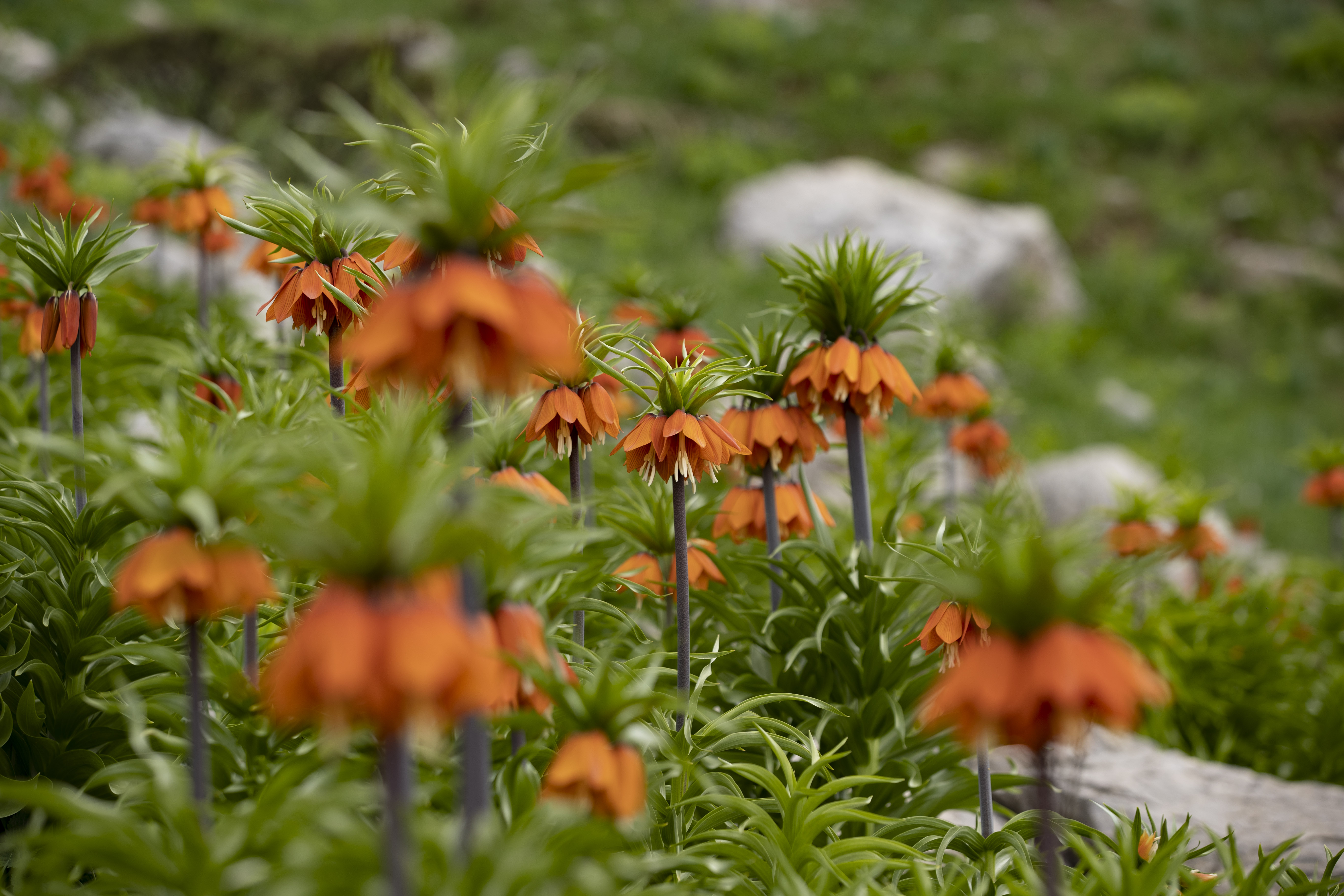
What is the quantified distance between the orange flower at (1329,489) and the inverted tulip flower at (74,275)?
239 inches

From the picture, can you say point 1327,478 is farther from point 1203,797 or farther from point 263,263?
point 263,263

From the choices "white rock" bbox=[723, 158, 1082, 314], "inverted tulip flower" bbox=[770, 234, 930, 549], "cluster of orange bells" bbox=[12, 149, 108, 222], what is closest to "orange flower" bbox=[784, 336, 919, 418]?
"inverted tulip flower" bbox=[770, 234, 930, 549]

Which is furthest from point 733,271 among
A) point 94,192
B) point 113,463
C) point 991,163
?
point 113,463

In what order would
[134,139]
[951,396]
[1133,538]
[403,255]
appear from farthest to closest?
[134,139] < [1133,538] < [951,396] < [403,255]

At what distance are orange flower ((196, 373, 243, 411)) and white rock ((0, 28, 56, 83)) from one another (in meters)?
11.4

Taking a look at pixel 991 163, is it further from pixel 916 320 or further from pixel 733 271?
pixel 916 320

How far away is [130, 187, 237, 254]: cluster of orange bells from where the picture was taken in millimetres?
3934

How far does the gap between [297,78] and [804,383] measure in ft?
38.7

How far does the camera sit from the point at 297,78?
12.2 meters

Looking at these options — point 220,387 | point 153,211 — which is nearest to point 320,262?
point 220,387

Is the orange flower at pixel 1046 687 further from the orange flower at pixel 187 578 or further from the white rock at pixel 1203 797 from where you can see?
the white rock at pixel 1203 797

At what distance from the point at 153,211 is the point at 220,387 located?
2.68 m

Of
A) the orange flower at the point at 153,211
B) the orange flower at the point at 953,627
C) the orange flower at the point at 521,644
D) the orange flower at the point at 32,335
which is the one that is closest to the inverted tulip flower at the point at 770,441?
the orange flower at the point at 953,627

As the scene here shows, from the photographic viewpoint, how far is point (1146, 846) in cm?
233
